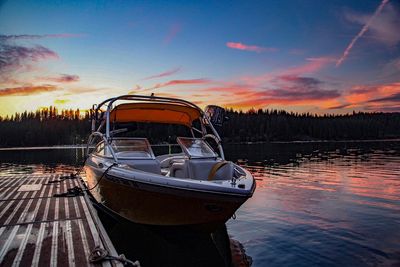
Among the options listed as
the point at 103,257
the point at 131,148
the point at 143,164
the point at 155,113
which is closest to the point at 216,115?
the point at 155,113

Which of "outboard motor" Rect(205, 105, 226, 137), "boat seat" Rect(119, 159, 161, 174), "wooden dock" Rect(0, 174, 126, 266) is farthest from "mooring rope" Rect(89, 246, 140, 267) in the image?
"outboard motor" Rect(205, 105, 226, 137)

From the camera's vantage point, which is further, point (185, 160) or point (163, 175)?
point (163, 175)

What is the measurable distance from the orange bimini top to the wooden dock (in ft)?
9.43

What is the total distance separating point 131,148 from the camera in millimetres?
9703

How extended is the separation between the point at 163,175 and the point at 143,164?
1.03 m

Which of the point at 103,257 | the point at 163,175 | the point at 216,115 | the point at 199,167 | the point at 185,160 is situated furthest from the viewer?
the point at 216,115

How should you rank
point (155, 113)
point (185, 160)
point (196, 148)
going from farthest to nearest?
point (155, 113)
point (196, 148)
point (185, 160)

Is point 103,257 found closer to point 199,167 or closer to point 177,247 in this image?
point 177,247

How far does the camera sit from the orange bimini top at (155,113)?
35.0ft

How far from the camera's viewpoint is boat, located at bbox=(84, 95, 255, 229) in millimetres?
7082

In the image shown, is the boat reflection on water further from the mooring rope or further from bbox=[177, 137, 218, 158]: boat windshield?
the mooring rope

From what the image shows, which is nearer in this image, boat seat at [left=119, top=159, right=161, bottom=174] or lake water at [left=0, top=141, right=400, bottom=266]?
lake water at [left=0, top=141, right=400, bottom=266]

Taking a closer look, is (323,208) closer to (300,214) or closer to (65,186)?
(300,214)

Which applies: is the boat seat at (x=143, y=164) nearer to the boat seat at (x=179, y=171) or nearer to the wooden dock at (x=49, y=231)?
the boat seat at (x=179, y=171)
